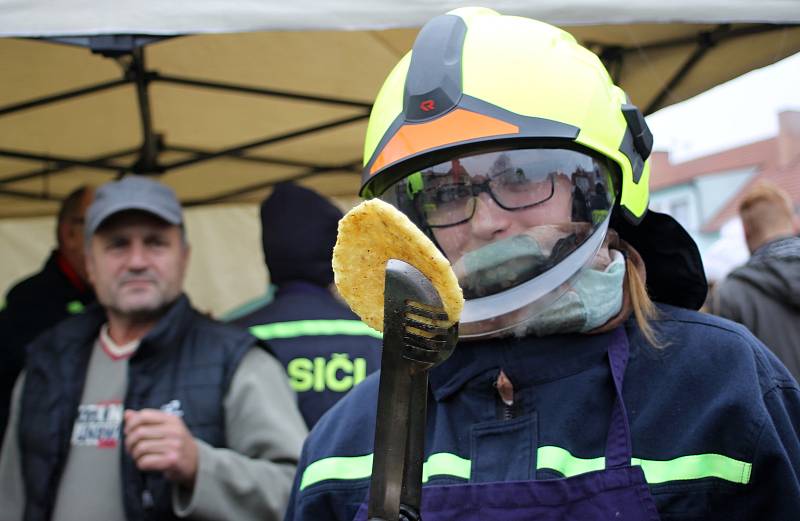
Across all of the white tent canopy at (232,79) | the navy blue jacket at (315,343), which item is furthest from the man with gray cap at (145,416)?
the white tent canopy at (232,79)

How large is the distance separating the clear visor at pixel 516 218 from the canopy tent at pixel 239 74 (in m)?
0.77

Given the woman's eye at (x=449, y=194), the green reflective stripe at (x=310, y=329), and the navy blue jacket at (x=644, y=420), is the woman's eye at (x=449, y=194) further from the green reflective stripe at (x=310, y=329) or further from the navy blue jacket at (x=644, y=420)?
the green reflective stripe at (x=310, y=329)

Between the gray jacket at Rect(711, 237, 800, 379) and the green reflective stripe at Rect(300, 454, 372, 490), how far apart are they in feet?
6.35

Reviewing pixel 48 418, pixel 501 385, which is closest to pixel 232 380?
pixel 48 418

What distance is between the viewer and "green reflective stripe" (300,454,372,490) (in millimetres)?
1514

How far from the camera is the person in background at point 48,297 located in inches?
132

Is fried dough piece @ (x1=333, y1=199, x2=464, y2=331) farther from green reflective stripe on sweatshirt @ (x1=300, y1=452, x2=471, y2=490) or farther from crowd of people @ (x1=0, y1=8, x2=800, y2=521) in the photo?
green reflective stripe on sweatshirt @ (x1=300, y1=452, x2=471, y2=490)

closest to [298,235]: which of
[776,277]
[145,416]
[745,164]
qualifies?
[145,416]

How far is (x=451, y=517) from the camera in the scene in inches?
52.1

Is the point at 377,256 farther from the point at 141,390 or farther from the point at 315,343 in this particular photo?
the point at 315,343

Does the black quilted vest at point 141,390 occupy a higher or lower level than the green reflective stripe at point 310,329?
lower

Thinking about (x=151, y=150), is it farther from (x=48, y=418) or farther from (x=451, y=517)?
(x=451, y=517)

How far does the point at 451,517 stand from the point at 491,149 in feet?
1.85

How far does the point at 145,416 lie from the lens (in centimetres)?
239
